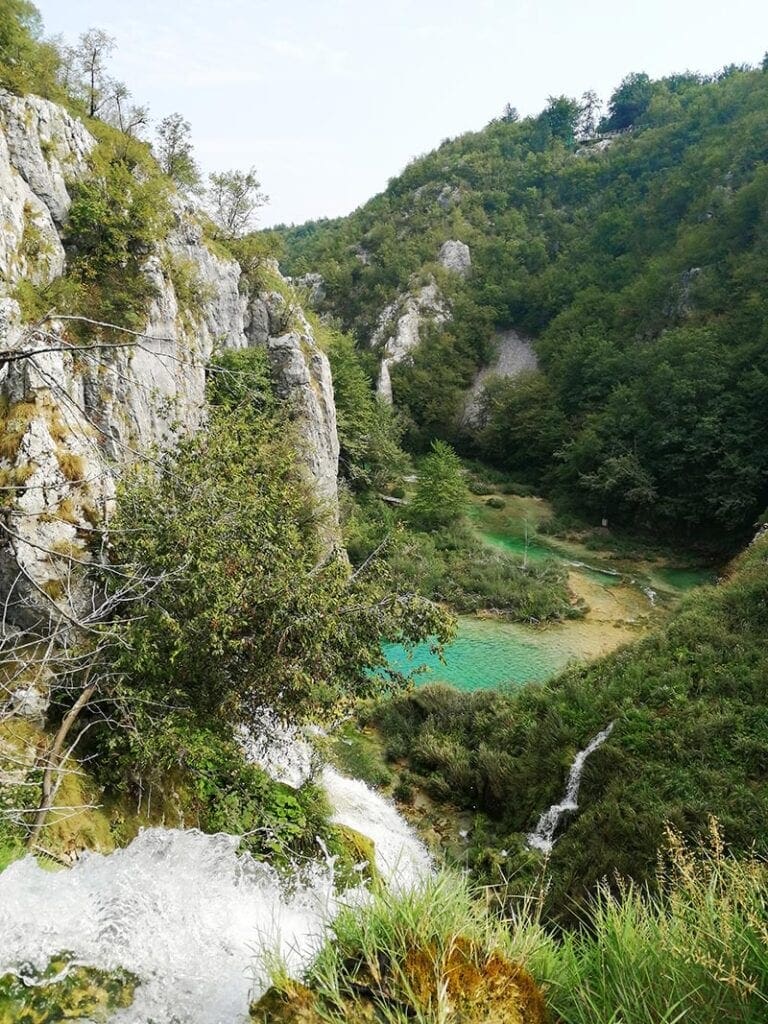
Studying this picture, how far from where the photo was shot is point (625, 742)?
10.2 meters

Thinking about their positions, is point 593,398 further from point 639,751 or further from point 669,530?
point 639,751

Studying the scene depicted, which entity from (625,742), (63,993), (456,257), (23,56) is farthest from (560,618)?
(456,257)

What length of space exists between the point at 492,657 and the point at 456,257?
4063 cm

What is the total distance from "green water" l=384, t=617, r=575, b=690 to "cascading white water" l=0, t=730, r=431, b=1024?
357 inches

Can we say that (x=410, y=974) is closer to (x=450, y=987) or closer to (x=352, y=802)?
(x=450, y=987)

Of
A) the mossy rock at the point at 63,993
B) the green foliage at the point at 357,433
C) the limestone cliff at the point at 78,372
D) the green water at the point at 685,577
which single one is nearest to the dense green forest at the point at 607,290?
the green water at the point at 685,577

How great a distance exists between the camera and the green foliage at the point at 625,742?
8555mm

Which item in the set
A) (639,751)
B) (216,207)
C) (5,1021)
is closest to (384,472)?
(216,207)

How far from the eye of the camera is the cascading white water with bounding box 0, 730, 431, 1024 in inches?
154

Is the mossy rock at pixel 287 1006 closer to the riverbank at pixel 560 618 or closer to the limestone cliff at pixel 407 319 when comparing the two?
the riverbank at pixel 560 618

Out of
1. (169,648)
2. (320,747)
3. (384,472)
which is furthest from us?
(384,472)

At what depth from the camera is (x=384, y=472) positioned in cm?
3072

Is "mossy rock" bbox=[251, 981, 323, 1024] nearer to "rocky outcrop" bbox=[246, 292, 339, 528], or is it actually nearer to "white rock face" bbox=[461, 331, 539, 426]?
"rocky outcrop" bbox=[246, 292, 339, 528]

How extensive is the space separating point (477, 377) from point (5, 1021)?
44.5m
